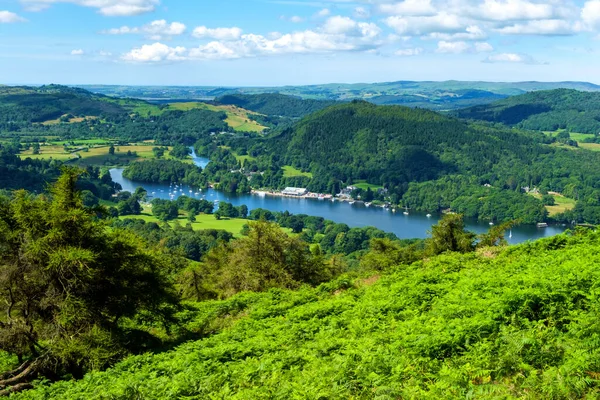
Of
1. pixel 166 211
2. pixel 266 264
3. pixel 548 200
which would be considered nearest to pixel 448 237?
pixel 266 264

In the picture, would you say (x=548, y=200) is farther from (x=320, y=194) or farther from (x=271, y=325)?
(x=271, y=325)

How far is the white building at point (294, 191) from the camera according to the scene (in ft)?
525

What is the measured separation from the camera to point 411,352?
31.1 feet

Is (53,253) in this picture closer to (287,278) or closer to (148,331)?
(148,331)

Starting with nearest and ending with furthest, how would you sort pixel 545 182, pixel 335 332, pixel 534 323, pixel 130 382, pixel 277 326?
pixel 534 323, pixel 130 382, pixel 335 332, pixel 277 326, pixel 545 182

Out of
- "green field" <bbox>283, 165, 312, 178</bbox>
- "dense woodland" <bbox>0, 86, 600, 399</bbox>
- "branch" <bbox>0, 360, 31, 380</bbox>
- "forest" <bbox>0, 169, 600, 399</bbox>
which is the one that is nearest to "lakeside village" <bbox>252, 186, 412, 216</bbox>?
"green field" <bbox>283, 165, 312, 178</bbox>

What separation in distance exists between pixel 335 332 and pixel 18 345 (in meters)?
8.50

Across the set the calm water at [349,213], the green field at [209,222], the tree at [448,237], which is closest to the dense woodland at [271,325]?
the tree at [448,237]

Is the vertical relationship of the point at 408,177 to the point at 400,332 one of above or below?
below

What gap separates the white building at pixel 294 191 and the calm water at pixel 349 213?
645 centimetres

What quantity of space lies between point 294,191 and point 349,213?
109 feet

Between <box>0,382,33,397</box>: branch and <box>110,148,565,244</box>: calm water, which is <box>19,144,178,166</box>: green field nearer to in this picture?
<box>110,148,565,244</box>: calm water

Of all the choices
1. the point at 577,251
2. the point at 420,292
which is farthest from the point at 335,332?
the point at 577,251

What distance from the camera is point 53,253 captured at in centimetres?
1350
